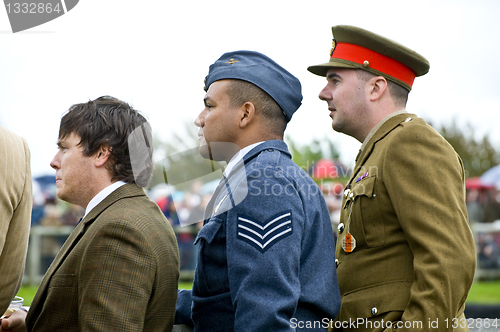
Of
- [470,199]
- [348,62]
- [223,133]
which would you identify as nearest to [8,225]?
[223,133]

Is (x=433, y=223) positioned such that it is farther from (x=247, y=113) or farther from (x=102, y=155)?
(x=102, y=155)

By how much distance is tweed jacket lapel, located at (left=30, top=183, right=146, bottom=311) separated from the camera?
2131 mm

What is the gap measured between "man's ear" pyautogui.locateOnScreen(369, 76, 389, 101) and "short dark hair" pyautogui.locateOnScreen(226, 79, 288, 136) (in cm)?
72

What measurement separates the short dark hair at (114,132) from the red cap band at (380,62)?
1262 millimetres

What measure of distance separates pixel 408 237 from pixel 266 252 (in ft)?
2.49

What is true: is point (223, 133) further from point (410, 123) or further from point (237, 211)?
point (410, 123)

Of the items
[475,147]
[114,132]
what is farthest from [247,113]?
[475,147]

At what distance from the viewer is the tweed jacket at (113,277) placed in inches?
76.5

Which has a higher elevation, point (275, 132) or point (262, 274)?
point (275, 132)

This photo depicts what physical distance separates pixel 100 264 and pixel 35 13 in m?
2.49

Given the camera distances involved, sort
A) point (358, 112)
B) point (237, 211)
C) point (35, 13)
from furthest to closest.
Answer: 1. point (35, 13)
2. point (358, 112)
3. point (237, 211)

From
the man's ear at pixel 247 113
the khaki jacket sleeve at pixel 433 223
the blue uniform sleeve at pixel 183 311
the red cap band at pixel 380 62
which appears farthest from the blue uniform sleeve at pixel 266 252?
the red cap band at pixel 380 62

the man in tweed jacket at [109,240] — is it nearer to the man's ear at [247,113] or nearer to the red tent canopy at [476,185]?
the man's ear at [247,113]

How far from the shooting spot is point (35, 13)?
12.1 feet
